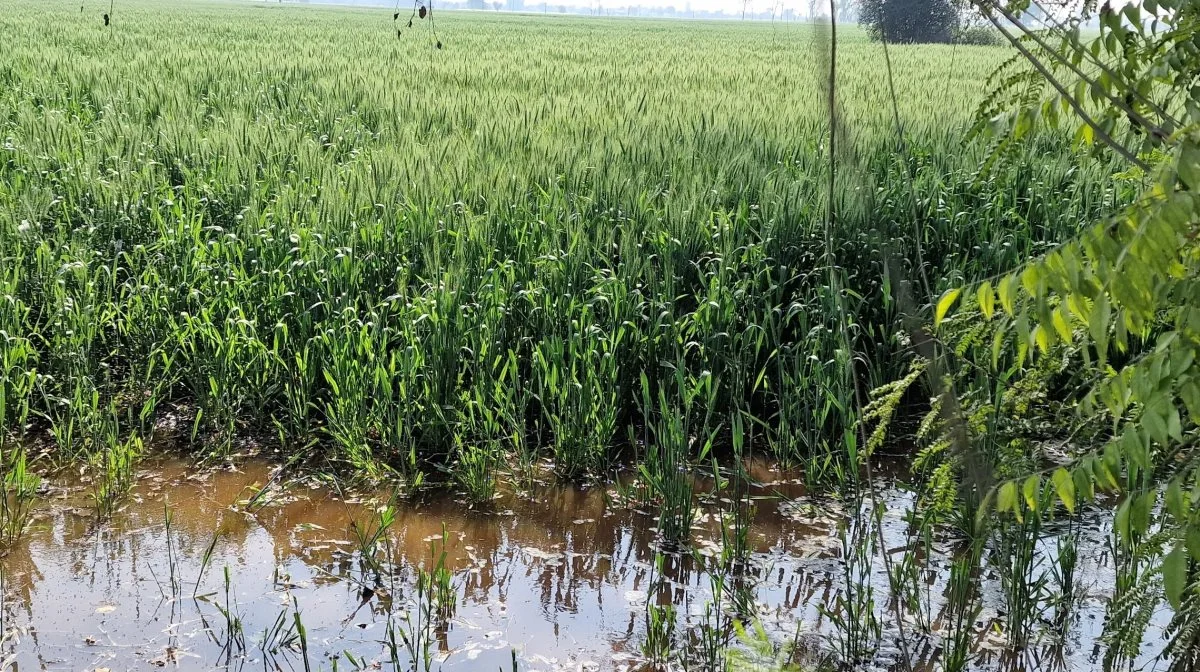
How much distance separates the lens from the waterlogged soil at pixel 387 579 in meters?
2.61

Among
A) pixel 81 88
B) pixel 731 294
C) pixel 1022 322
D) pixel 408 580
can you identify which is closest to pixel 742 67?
pixel 81 88

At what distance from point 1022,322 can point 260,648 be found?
6.65 feet

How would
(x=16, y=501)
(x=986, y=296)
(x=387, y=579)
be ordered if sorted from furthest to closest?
(x=16, y=501) < (x=387, y=579) < (x=986, y=296)

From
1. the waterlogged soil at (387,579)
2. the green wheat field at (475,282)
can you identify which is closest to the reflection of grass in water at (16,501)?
the waterlogged soil at (387,579)

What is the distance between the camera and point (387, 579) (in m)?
2.96

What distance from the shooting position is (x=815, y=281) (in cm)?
474

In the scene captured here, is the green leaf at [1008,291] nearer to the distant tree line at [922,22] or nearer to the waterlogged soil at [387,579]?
the distant tree line at [922,22]

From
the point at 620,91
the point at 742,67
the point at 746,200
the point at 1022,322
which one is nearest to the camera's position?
the point at 1022,322

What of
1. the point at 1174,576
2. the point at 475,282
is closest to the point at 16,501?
the point at 475,282

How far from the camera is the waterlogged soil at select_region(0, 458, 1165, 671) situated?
261 cm

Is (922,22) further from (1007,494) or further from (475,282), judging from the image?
(1007,494)

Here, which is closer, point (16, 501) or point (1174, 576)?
point (1174, 576)

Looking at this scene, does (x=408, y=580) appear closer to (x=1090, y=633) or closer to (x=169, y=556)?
(x=169, y=556)

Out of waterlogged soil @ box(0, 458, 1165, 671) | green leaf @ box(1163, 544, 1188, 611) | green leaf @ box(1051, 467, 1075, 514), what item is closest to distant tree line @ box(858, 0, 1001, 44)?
green leaf @ box(1051, 467, 1075, 514)
